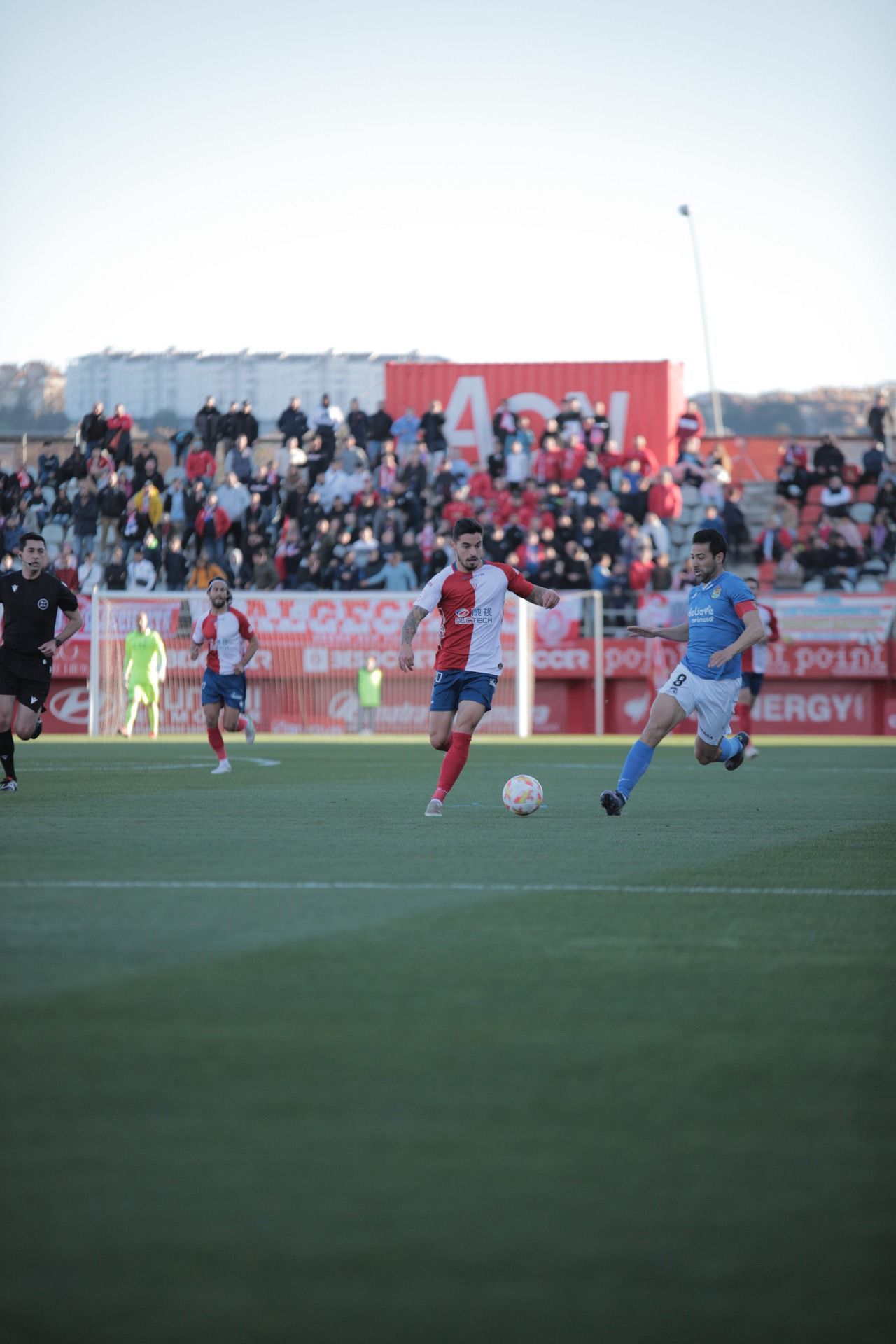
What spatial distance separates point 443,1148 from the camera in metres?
3.12

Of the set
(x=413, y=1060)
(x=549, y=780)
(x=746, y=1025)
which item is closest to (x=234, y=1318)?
(x=413, y=1060)

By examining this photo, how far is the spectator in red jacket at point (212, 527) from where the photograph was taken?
30.8 meters

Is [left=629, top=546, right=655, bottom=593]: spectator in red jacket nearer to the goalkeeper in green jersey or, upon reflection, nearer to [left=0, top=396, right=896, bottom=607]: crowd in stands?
[left=0, top=396, right=896, bottom=607]: crowd in stands

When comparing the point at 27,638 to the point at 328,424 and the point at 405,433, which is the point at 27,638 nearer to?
the point at 328,424

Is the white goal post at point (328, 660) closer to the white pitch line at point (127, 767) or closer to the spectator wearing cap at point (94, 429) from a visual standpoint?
the spectator wearing cap at point (94, 429)

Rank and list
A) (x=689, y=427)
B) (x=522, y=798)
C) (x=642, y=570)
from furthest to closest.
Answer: (x=689, y=427) → (x=642, y=570) → (x=522, y=798)

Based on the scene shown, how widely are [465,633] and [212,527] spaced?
20396 mm

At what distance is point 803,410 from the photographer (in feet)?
151

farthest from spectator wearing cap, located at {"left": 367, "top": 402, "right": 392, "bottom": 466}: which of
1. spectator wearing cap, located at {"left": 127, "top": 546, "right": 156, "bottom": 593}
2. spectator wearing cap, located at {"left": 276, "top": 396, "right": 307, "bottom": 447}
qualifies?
spectator wearing cap, located at {"left": 127, "top": 546, "right": 156, "bottom": 593}

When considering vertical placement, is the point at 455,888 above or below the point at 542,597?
below

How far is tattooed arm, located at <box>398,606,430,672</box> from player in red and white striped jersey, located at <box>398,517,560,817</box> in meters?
0.01

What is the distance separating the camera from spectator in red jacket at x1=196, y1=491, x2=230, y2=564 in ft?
101

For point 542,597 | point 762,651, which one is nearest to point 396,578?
point 762,651

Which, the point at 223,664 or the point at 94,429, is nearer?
the point at 223,664
